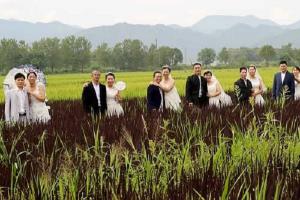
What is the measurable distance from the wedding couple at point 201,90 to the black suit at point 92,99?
1.31 metres

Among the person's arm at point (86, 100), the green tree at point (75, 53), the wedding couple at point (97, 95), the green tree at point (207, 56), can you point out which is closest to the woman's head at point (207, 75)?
the wedding couple at point (97, 95)

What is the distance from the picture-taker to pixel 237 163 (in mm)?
2906

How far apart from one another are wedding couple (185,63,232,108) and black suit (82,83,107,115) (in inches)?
51.4

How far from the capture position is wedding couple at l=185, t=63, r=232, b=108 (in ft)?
24.0

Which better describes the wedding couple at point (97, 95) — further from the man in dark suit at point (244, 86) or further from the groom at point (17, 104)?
the man in dark suit at point (244, 86)

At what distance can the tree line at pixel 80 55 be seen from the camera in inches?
2943

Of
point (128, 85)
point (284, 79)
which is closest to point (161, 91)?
point (284, 79)

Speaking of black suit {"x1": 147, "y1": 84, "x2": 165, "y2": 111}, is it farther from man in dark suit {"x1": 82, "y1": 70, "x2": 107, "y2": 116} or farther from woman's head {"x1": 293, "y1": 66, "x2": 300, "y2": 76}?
woman's head {"x1": 293, "y1": 66, "x2": 300, "y2": 76}

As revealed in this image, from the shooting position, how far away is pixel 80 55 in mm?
84062

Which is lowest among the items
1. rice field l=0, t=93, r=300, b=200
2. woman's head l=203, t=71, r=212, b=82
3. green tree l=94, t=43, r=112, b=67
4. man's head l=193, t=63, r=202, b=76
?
rice field l=0, t=93, r=300, b=200

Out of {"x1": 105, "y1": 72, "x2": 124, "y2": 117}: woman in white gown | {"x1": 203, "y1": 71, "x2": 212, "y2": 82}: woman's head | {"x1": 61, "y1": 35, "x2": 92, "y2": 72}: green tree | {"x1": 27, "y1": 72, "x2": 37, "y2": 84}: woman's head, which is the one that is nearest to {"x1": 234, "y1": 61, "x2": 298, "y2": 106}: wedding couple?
{"x1": 203, "y1": 71, "x2": 212, "y2": 82}: woman's head

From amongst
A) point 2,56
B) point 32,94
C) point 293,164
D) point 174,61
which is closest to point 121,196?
point 293,164

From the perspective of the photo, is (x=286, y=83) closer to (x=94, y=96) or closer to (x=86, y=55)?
(x=94, y=96)

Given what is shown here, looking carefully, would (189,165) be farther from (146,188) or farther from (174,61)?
(174,61)
